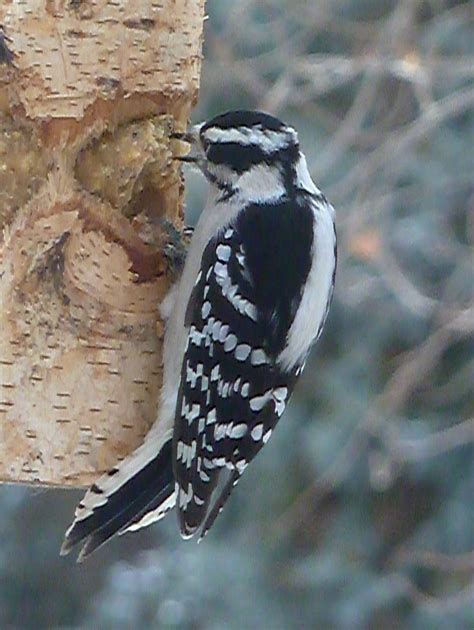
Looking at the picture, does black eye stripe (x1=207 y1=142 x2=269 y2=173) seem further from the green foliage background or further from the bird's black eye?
the green foliage background

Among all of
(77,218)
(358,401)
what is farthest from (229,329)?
(358,401)

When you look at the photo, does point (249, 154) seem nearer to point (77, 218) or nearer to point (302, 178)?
point (302, 178)

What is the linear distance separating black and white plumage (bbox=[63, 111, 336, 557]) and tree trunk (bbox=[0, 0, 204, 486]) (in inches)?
2.2

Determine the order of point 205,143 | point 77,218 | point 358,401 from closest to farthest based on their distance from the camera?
point 77,218 → point 205,143 → point 358,401

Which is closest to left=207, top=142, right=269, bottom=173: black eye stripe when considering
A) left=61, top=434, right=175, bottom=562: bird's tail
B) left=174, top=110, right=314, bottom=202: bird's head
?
left=174, top=110, right=314, bottom=202: bird's head

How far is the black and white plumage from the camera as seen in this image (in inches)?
87.9

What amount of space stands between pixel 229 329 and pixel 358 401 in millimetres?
2166

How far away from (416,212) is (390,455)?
0.71 meters

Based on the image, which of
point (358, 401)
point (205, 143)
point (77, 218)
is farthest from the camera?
point (358, 401)

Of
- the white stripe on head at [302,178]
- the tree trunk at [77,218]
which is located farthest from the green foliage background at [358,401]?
the tree trunk at [77,218]

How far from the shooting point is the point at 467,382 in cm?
447

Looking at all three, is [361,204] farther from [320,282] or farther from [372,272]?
[320,282]

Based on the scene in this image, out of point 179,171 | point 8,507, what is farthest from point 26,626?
point 179,171

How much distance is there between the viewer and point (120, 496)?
7.29 ft
